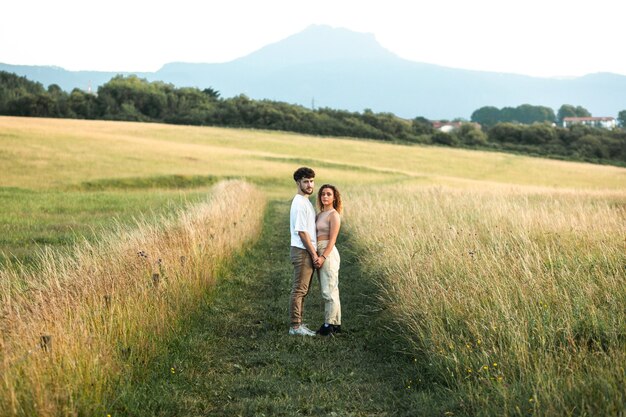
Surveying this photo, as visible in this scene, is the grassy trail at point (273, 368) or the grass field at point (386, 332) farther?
the grassy trail at point (273, 368)

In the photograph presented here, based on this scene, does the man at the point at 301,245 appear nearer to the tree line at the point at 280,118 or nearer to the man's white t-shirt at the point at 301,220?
the man's white t-shirt at the point at 301,220

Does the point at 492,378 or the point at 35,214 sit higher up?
the point at 492,378

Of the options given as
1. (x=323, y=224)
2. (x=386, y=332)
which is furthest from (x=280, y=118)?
(x=386, y=332)

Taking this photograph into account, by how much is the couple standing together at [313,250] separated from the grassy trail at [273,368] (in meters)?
0.28

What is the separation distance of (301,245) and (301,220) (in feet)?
1.11

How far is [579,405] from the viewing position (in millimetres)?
4742

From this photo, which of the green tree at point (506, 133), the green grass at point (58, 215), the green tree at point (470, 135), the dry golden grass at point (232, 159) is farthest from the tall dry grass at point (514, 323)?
the green tree at point (506, 133)

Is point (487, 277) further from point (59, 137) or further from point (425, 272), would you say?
point (59, 137)

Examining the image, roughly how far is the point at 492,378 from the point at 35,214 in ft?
56.6

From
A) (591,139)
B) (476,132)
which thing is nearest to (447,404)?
(591,139)

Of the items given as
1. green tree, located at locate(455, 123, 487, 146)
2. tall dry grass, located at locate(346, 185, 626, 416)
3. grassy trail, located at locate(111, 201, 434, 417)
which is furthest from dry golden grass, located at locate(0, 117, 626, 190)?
tall dry grass, located at locate(346, 185, 626, 416)

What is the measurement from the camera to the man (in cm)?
842

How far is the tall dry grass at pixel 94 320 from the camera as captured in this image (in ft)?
16.3

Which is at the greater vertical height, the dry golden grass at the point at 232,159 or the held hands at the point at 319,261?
the held hands at the point at 319,261
